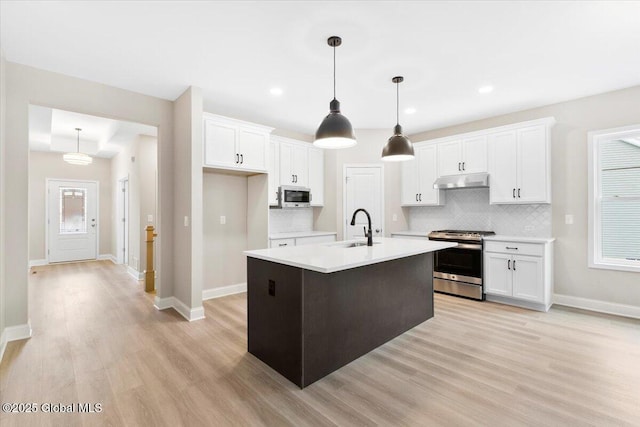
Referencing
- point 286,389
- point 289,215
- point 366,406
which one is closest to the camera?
point 366,406

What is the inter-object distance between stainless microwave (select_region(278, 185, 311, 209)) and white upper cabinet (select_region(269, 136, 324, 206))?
0.10 meters

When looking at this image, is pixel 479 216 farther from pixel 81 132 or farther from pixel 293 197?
pixel 81 132

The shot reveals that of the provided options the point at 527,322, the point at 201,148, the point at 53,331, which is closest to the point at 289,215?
the point at 201,148

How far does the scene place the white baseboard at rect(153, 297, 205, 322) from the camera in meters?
3.53

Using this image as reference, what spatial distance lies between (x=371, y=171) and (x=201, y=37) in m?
3.55

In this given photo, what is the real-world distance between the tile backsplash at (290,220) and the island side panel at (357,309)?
2.64 meters

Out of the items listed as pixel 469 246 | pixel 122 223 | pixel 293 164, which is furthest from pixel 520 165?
pixel 122 223

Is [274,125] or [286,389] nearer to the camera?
[286,389]

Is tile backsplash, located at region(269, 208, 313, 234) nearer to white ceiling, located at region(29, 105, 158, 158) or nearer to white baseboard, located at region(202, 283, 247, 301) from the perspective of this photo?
white baseboard, located at region(202, 283, 247, 301)

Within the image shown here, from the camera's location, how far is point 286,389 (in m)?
2.14

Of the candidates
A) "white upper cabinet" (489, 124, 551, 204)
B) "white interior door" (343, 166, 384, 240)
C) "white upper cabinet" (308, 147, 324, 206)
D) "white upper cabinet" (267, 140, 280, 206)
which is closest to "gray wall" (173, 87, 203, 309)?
"white upper cabinet" (267, 140, 280, 206)

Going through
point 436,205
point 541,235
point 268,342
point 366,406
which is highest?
point 436,205

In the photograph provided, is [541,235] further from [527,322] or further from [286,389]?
[286,389]

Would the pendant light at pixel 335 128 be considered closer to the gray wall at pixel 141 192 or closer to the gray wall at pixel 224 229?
the gray wall at pixel 224 229
